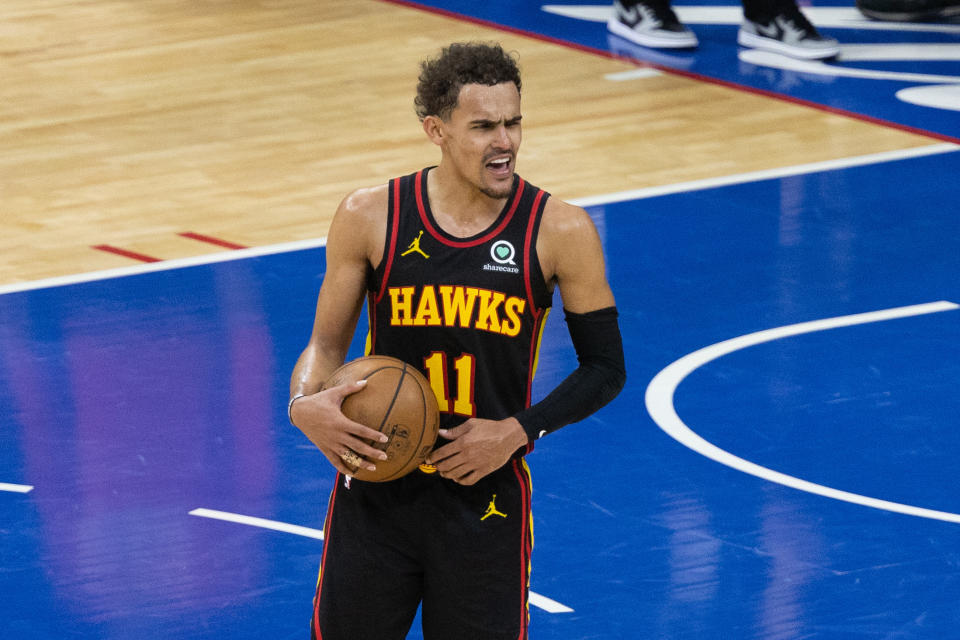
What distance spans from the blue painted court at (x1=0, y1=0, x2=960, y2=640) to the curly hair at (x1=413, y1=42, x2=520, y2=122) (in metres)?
2.26

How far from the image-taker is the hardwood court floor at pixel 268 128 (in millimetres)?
10625

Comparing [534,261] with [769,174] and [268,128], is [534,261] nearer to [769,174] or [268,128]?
[769,174]

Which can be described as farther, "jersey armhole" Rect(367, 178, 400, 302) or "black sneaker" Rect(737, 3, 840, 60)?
"black sneaker" Rect(737, 3, 840, 60)

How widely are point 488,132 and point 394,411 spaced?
2.34ft

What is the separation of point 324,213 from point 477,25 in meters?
4.74

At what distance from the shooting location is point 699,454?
7.30 meters

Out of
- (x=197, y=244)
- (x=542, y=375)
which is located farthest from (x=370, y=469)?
(x=197, y=244)

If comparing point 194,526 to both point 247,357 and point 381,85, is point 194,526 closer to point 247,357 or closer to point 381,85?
point 247,357

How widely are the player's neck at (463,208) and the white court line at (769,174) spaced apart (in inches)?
239

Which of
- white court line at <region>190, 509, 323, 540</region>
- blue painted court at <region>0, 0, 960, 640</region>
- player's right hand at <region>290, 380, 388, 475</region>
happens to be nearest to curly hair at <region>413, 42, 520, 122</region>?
player's right hand at <region>290, 380, 388, 475</region>

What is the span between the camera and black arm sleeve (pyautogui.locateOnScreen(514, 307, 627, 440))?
4.36 metres

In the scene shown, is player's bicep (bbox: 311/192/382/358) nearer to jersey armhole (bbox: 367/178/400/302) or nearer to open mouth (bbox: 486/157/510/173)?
jersey armhole (bbox: 367/178/400/302)

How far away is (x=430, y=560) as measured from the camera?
4449 millimetres

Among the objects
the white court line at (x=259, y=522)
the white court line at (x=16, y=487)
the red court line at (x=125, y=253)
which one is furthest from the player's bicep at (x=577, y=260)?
the red court line at (x=125, y=253)
